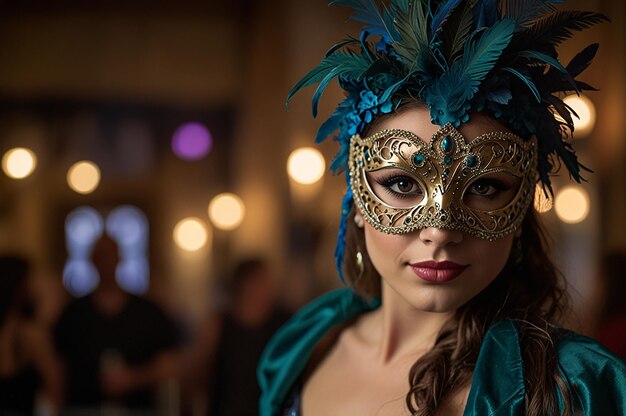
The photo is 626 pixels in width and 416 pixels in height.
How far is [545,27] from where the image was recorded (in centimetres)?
137

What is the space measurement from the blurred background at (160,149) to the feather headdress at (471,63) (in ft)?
6.99

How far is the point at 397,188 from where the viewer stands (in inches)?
55.5

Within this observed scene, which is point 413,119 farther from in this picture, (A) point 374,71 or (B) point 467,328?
(B) point 467,328

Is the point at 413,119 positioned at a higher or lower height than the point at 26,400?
higher

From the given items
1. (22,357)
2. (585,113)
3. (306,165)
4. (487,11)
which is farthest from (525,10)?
(22,357)

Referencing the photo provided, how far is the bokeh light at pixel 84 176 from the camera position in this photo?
12.0 feet

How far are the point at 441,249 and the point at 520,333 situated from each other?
0.23m

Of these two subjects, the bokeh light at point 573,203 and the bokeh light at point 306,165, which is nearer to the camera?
the bokeh light at point 573,203

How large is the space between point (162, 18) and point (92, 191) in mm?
894

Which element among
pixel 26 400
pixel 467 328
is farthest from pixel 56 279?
pixel 467 328

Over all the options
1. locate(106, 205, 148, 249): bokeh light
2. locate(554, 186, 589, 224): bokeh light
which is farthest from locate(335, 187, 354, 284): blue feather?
locate(106, 205, 148, 249): bokeh light

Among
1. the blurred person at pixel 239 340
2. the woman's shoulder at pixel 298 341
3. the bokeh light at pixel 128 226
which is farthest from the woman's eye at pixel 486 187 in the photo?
the bokeh light at pixel 128 226

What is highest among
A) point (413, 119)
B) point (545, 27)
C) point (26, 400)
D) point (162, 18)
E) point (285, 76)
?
point (162, 18)

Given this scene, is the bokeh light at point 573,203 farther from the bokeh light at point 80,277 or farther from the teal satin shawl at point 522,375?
the bokeh light at point 80,277
